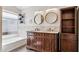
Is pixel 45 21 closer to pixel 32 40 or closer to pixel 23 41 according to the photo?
pixel 32 40

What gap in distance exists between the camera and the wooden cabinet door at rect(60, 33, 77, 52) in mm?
2414

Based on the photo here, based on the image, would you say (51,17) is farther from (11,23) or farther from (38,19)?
(11,23)

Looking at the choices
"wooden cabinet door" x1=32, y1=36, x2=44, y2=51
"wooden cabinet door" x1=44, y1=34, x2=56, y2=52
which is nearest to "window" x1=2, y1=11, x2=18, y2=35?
"wooden cabinet door" x1=32, y1=36, x2=44, y2=51

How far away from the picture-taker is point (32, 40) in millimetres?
2600

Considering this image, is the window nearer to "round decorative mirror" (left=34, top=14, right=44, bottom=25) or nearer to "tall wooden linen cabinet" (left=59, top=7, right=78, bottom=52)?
"round decorative mirror" (left=34, top=14, right=44, bottom=25)

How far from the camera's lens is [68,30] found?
2717mm

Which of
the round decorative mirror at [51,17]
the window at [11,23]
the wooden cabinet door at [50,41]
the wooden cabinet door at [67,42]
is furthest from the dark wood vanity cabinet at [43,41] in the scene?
the window at [11,23]

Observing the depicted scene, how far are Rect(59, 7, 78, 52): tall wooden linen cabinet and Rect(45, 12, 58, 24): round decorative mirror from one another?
0.77ft

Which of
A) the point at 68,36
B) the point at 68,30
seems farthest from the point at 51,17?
the point at 68,36

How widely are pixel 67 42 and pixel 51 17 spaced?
82cm

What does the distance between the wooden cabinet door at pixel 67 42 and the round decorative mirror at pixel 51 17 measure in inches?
18.8

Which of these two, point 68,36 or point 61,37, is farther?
point 61,37

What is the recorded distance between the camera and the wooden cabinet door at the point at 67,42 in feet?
7.92
